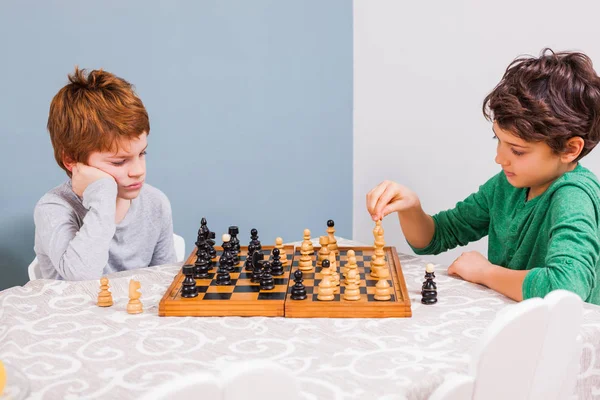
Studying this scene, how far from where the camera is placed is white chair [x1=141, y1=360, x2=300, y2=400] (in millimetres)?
664

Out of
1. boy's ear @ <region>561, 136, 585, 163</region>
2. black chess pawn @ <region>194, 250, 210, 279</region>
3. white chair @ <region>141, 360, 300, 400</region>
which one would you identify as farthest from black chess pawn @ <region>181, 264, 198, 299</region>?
boy's ear @ <region>561, 136, 585, 163</region>

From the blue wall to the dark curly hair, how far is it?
1585mm

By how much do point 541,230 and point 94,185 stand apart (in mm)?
1213

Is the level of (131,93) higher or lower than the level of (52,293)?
higher

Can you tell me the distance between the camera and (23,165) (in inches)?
99.2

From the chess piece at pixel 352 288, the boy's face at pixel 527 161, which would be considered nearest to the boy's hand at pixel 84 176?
the chess piece at pixel 352 288

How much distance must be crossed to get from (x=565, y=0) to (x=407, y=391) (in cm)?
212

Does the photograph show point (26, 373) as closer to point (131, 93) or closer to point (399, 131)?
point (131, 93)

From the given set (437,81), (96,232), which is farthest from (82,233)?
(437,81)

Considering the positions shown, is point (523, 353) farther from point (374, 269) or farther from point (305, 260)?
point (305, 260)

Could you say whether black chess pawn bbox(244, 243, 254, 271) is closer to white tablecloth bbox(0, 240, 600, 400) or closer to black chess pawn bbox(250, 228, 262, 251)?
black chess pawn bbox(250, 228, 262, 251)

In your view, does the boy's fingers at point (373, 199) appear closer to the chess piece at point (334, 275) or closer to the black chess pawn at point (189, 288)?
the chess piece at point (334, 275)

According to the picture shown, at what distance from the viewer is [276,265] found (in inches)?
63.2

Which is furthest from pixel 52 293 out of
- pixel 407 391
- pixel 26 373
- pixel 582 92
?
pixel 582 92
